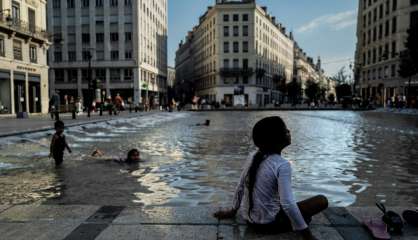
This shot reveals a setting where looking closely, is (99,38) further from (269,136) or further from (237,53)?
(269,136)

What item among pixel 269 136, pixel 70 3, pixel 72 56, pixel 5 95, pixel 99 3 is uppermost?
pixel 70 3

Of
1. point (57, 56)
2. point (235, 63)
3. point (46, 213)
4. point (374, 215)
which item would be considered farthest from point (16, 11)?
point (235, 63)

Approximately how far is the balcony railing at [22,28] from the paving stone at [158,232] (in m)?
31.9

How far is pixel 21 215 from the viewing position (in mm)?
4301

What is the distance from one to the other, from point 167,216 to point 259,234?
3.72 feet

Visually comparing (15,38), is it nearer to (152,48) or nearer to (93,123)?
(93,123)

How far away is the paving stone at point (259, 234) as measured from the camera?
3.51m

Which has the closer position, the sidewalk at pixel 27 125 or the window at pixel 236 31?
the sidewalk at pixel 27 125

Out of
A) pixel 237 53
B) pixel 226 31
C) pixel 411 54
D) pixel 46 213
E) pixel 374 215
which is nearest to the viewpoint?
pixel 374 215

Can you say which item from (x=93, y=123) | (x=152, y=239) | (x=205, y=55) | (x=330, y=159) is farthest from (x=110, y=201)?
(x=205, y=55)

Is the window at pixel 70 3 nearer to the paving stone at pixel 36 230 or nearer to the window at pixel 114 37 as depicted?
the window at pixel 114 37

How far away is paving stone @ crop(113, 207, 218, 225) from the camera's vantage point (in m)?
4.03

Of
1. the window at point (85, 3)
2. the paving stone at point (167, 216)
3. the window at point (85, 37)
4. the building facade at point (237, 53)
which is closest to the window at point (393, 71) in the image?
the building facade at point (237, 53)

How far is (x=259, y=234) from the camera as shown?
3.60 m
